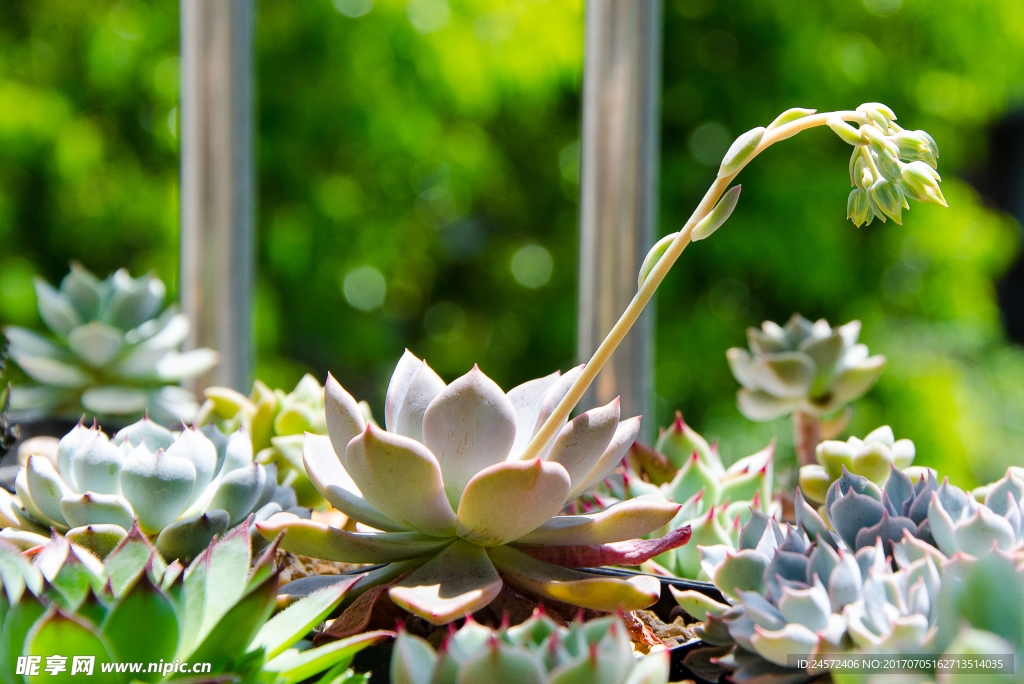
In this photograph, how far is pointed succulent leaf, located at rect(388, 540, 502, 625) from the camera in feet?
1.38

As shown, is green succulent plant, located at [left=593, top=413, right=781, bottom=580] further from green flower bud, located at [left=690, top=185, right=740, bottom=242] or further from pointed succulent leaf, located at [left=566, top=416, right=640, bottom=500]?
green flower bud, located at [left=690, top=185, right=740, bottom=242]

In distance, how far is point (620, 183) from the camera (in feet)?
2.96

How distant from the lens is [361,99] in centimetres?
363

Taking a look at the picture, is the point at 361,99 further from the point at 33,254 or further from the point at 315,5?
the point at 33,254

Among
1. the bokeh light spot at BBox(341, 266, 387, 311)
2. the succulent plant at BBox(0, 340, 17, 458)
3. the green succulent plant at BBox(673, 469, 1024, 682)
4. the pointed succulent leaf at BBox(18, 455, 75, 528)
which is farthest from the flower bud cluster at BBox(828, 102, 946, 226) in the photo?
the bokeh light spot at BBox(341, 266, 387, 311)

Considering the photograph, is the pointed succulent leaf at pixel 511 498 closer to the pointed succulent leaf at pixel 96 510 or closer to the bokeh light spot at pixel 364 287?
the pointed succulent leaf at pixel 96 510

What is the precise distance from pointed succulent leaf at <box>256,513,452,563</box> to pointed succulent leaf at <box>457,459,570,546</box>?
39mm

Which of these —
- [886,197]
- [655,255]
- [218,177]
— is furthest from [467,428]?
[218,177]

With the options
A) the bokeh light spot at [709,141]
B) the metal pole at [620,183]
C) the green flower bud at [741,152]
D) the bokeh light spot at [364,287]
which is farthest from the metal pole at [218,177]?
the bokeh light spot at [709,141]

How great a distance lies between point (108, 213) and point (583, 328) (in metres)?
3.09

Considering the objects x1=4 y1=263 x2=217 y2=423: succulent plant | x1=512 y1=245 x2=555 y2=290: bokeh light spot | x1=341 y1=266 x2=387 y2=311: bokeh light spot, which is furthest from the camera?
x1=512 y1=245 x2=555 y2=290: bokeh light spot

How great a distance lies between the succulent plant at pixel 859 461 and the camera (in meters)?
0.58

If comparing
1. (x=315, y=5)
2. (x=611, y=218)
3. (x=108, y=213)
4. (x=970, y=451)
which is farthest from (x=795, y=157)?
(x=611, y=218)

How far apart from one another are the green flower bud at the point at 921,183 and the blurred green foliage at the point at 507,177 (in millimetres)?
3168
